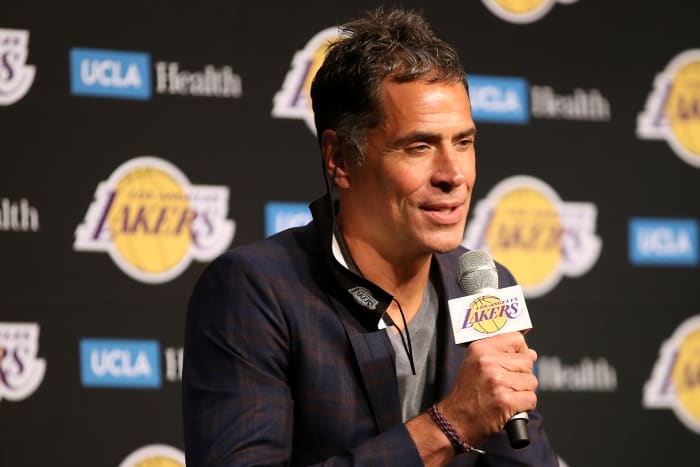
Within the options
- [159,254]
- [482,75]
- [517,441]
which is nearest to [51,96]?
[159,254]

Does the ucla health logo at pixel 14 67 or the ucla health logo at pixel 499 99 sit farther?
the ucla health logo at pixel 499 99

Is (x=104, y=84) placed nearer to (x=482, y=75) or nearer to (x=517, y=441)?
(x=482, y=75)

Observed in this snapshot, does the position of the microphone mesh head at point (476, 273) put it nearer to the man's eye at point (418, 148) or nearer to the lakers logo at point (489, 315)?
the lakers logo at point (489, 315)

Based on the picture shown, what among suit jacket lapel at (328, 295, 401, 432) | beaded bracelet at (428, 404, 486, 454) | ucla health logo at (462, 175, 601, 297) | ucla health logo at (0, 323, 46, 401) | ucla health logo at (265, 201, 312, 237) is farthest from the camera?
ucla health logo at (462, 175, 601, 297)

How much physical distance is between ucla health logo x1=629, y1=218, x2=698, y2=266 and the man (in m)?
1.60

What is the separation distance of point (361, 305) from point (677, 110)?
2.06m

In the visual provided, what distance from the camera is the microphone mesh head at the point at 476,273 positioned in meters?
1.83

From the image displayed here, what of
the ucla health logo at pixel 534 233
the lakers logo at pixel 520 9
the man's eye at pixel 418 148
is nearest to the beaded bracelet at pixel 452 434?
the man's eye at pixel 418 148

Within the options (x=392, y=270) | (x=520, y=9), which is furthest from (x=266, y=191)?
(x=392, y=270)

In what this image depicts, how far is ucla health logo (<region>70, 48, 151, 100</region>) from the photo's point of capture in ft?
10.4

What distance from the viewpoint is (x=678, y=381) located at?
3.55 meters

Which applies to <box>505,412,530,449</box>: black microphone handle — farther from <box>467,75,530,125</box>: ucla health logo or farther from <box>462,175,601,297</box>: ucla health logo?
<box>467,75,530,125</box>: ucla health logo

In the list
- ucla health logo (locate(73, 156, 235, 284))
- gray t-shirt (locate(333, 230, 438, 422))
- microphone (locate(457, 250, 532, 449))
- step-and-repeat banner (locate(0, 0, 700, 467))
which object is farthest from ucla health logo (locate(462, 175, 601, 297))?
microphone (locate(457, 250, 532, 449))

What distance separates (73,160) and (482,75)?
1.34 m
